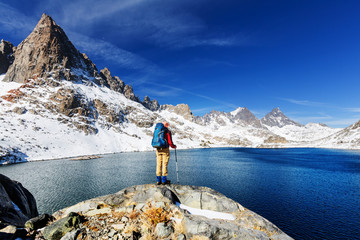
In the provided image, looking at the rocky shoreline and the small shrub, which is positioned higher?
the small shrub

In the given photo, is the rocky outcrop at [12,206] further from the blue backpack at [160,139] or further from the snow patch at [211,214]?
the snow patch at [211,214]

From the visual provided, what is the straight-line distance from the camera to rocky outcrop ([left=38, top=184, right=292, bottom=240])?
7984mm

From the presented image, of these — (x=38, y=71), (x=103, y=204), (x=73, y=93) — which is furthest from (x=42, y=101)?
(x=103, y=204)

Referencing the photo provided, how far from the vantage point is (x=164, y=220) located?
867cm

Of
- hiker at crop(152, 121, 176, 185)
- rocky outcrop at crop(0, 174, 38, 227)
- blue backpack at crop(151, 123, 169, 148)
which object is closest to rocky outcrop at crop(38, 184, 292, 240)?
hiker at crop(152, 121, 176, 185)

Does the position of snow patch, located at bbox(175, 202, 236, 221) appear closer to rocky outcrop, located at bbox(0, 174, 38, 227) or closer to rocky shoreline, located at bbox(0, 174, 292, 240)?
rocky shoreline, located at bbox(0, 174, 292, 240)

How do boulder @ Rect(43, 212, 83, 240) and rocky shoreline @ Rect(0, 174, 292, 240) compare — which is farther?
boulder @ Rect(43, 212, 83, 240)

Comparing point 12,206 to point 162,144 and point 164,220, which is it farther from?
point 164,220

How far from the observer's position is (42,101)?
161625 millimetres

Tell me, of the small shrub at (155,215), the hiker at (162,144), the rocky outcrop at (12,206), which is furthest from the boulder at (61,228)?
the hiker at (162,144)

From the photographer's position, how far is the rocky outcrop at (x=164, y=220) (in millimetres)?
7984

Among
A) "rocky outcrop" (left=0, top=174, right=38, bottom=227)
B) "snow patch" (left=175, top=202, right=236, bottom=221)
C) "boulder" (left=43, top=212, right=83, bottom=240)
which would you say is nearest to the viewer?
"boulder" (left=43, top=212, right=83, bottom=240)

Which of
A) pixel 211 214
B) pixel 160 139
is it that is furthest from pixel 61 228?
pixel 211 214

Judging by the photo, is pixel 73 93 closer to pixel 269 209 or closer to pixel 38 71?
pixel 38 71
